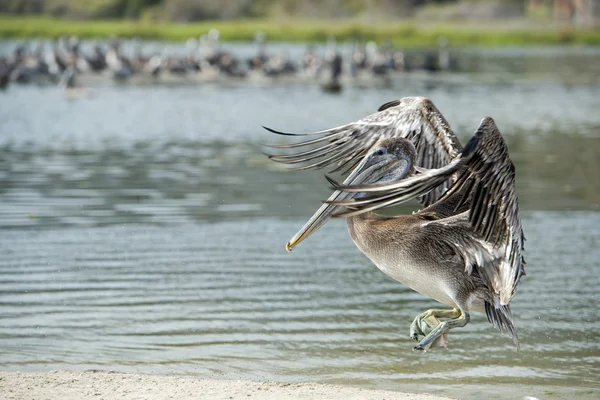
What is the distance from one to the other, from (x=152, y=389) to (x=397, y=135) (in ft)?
6.79

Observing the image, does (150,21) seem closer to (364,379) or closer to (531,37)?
(531,37)

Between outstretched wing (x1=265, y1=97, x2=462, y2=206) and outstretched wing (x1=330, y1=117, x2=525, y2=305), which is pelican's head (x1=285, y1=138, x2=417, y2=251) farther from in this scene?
outstretched wing (x1=265, y1=97, x2=462, y2=206)

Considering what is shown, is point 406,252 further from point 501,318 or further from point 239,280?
point 239,280

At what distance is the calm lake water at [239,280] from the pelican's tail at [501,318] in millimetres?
456

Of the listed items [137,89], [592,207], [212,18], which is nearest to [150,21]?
[212,18]

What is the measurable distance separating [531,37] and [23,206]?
54046mm

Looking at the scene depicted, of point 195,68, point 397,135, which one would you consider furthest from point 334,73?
point 397,135

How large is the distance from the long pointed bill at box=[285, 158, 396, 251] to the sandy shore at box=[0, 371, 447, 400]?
0.76 metres

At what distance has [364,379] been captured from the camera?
603cm

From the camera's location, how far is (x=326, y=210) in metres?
5.36

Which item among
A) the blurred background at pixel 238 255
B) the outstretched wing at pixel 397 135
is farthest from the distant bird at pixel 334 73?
the outstretched wing at pixel 397 135

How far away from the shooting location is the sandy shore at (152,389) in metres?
5.22

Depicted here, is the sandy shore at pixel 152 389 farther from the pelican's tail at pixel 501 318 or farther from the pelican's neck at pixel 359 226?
the pelican's neck at pixel 359 226

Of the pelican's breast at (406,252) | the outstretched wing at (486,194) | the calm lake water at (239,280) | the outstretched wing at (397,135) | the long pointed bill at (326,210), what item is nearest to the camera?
the outstretched wing at (486,194)
